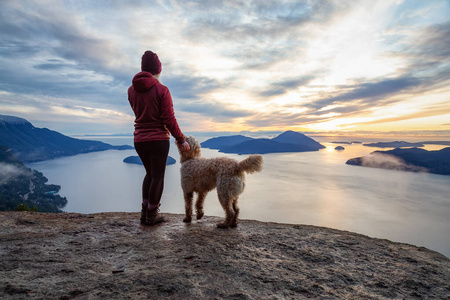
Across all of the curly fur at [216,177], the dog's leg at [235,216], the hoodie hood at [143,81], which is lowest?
the dog's leg at [235,216]

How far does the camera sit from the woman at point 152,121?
134 inches

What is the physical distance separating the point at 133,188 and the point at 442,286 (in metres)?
53.6

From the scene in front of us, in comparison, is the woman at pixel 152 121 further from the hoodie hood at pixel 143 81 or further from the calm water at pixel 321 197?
the calm water at pixel 321 197

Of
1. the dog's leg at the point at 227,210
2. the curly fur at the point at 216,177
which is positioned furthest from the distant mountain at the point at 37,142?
the dog's leg at the point at 227,210

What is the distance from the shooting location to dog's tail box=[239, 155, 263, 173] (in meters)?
3.46

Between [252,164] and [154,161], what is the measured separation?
1737 millimetres

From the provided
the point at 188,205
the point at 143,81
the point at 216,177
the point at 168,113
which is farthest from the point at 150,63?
the point at 188,205

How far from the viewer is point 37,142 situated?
10156cm

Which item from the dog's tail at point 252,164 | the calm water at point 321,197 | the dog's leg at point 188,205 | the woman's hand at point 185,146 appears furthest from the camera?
the calm water at point 321,197

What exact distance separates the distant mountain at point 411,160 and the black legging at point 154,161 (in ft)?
229

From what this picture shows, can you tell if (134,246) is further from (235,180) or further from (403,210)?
(403,210)

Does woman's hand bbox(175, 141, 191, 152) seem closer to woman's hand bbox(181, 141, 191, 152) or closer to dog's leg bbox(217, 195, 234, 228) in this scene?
woman's hand bbox(181, 141, 191, 152)

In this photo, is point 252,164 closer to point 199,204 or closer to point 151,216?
point 199,204

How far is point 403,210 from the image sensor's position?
1425 inches
